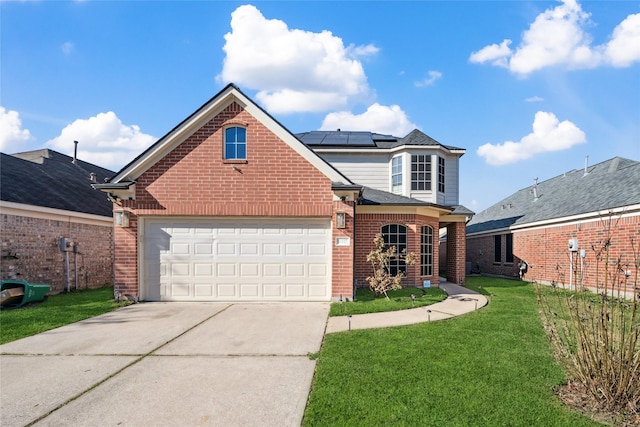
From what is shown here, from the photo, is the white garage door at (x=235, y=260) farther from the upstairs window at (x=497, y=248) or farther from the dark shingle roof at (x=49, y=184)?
the upstairs window at (x=497, y=248)

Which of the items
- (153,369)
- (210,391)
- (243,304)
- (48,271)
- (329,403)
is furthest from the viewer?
(48,271)

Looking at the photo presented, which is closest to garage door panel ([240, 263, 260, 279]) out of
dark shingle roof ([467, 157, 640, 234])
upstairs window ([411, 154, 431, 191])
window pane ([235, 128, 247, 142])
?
window pane ([235, 128, 247, 142])

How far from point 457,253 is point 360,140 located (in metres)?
7.22

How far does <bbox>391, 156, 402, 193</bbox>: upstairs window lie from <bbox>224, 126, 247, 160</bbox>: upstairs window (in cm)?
824

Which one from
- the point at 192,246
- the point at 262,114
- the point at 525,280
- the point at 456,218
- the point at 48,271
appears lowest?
the point at 525,280

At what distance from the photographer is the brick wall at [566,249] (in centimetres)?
1059

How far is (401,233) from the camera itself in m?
12.0

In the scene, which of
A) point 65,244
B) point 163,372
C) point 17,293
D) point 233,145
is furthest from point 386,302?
point 65,244

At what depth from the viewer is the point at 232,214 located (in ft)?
31.8

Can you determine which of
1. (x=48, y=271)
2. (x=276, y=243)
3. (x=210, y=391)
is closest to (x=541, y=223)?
(x=276, y=243)

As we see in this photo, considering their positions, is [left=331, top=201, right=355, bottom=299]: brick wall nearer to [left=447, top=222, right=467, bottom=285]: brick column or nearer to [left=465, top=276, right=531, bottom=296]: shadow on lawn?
[left=465, top=276, right=531, bottom=296]: shadow on lawn

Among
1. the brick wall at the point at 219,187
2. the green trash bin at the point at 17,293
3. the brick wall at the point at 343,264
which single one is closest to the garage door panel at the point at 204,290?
the brick wall at the point at 219,187

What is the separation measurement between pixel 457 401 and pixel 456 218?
452 inches

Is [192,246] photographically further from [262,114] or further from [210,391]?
[210,391]
